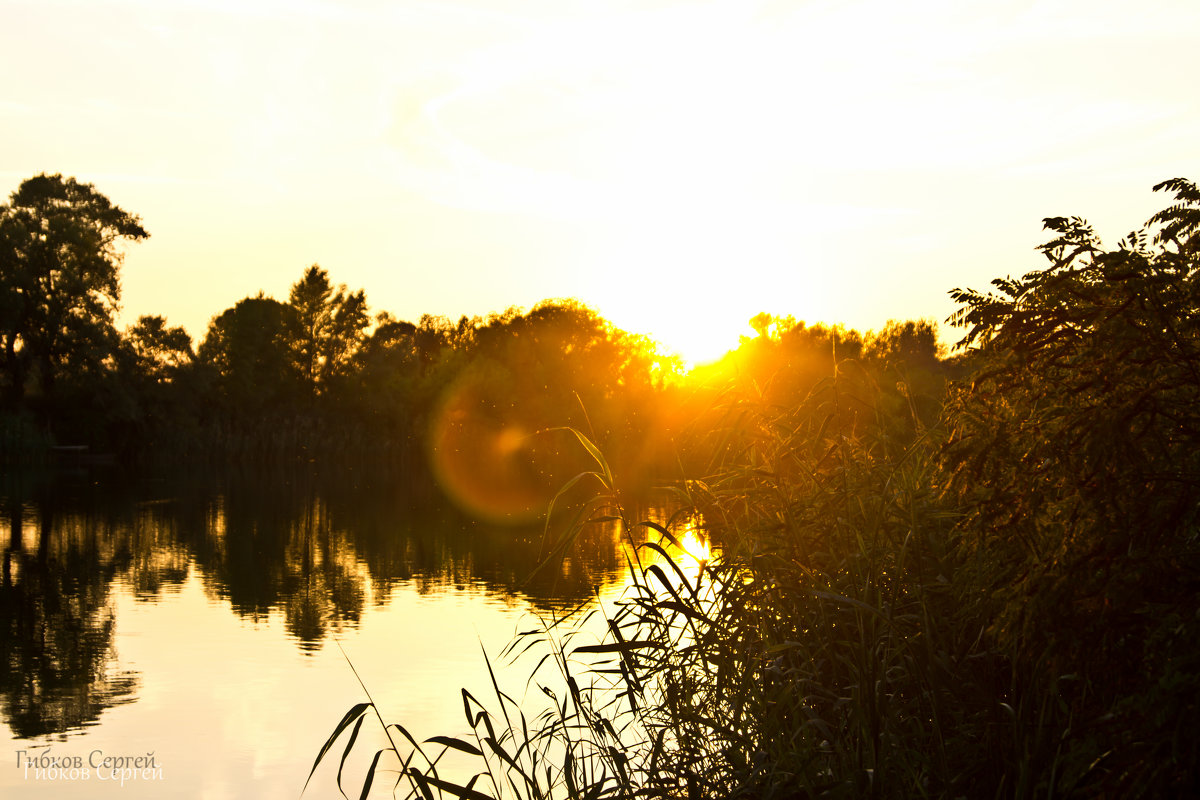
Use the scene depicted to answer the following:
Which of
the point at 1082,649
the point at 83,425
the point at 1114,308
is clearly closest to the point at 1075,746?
the point at 1082,649

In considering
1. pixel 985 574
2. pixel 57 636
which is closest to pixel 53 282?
pixel 57 636

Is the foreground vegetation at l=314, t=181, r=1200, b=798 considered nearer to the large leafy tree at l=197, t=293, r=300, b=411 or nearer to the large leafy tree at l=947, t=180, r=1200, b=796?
the large leafy tree at l=947, t=180, r=1200, b=796

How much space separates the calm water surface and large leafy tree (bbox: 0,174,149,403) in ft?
54.8

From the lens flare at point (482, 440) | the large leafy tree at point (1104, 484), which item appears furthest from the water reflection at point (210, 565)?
the lens flare at point (482, 440)

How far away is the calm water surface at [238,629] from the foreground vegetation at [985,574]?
1.10 metres

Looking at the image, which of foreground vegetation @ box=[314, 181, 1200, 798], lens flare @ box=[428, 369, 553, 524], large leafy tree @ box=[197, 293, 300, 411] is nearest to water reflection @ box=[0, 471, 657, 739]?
foreground vegetation @ box=[314, 181, 1200, 798]

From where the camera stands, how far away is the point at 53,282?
50.9 metres

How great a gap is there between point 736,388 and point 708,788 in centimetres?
234

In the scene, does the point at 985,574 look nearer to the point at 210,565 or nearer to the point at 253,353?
the point at 210,565

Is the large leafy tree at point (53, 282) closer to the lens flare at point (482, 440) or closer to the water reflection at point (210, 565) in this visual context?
the water reflection at point (210, 565)

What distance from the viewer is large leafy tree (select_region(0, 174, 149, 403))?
49.9 meters

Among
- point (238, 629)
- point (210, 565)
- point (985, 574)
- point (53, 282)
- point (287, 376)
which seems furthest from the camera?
point (287, 376)

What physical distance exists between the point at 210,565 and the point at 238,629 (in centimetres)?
748

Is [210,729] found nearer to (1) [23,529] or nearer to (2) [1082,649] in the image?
(2) [1082,649]
